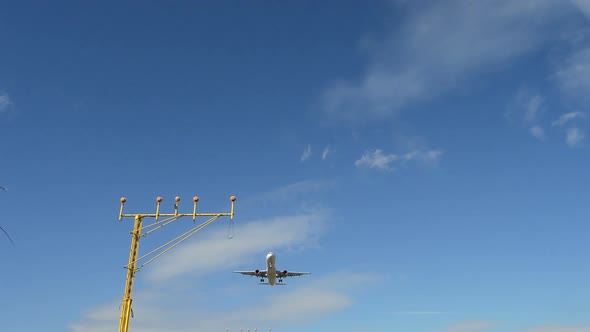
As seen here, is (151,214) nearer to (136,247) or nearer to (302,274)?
(136,247)

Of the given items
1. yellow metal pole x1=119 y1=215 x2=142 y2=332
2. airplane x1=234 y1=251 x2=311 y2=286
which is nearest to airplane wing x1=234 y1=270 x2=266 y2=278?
airplane x1=234 y1=251 x2=311 y2=286

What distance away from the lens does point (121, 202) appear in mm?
29781

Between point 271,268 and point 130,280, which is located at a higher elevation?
point 271,268

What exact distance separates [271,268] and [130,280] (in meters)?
63.6

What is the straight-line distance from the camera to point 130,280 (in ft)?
92.1

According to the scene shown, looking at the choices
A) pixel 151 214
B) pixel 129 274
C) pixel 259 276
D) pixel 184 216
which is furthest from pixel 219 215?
pixel 259 276

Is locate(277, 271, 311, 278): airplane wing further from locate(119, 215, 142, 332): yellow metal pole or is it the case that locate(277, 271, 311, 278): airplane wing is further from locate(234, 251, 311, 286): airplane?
locate(119, 215, 142, 332): yellow metal pole

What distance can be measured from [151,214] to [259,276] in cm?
7748

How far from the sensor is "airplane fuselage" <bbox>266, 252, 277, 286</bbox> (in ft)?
289

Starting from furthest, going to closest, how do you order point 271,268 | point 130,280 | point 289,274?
point 289,274 < point 271,268 < point 130,280

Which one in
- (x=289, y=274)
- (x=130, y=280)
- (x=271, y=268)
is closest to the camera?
(x=130, y=280)

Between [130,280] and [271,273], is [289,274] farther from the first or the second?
[130,280]

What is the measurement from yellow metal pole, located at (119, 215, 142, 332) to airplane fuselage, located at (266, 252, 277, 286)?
60404 mm

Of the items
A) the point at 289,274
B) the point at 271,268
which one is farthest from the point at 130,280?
the point at 289,274
